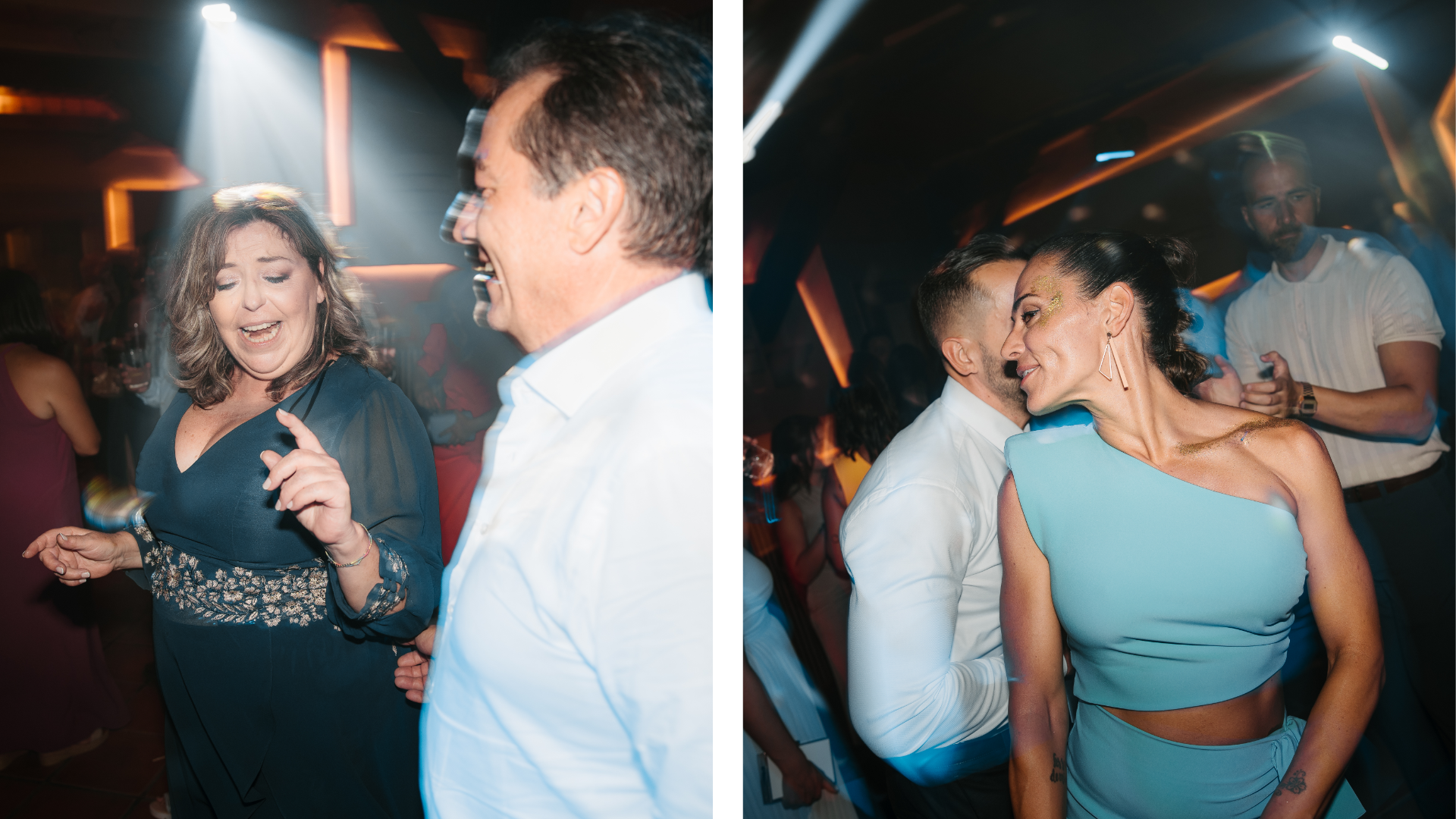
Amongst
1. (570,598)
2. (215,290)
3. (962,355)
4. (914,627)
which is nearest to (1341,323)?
(962,355)

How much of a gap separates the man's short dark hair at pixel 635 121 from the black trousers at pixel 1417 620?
1165mm

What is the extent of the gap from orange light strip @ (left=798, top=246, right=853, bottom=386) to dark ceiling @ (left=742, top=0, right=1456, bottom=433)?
14mm

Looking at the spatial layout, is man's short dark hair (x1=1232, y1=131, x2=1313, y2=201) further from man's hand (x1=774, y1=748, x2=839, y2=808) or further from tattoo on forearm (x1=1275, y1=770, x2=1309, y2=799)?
man's hand (x1=774, y1=748, x2=839, y2=808)

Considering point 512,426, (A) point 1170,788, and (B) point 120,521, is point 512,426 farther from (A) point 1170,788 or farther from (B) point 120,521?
(A) point 1170,788

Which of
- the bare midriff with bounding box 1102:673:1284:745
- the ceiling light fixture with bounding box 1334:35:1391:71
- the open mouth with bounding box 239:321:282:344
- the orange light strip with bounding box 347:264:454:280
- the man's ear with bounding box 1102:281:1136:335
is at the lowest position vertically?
the bare midriff with bounding box 1102:673:1284:745

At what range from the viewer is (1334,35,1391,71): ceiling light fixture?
115 centimetres

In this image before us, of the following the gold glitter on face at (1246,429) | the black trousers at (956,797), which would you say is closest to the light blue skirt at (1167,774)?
the black trousers at (956,797)

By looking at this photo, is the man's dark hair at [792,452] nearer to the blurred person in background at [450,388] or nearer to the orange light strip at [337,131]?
the blurred person in background at [450,388]

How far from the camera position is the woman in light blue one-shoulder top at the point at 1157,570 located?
1135 millimetres

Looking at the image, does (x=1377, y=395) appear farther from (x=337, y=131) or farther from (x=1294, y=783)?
(x=337, y=131)

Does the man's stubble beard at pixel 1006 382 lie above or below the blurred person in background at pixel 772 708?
above

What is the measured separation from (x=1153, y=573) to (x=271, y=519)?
4.64 feet

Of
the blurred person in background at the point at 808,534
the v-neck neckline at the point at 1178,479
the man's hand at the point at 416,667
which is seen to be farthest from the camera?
the blurred person in background at the point at 808,534

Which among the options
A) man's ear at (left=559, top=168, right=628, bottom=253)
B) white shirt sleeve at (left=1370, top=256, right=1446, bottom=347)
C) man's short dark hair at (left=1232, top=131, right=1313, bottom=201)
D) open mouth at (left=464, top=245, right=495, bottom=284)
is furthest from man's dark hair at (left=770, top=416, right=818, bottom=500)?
white shirt sleeve at (left=1370, top=256, right=1446, bottom=347)
